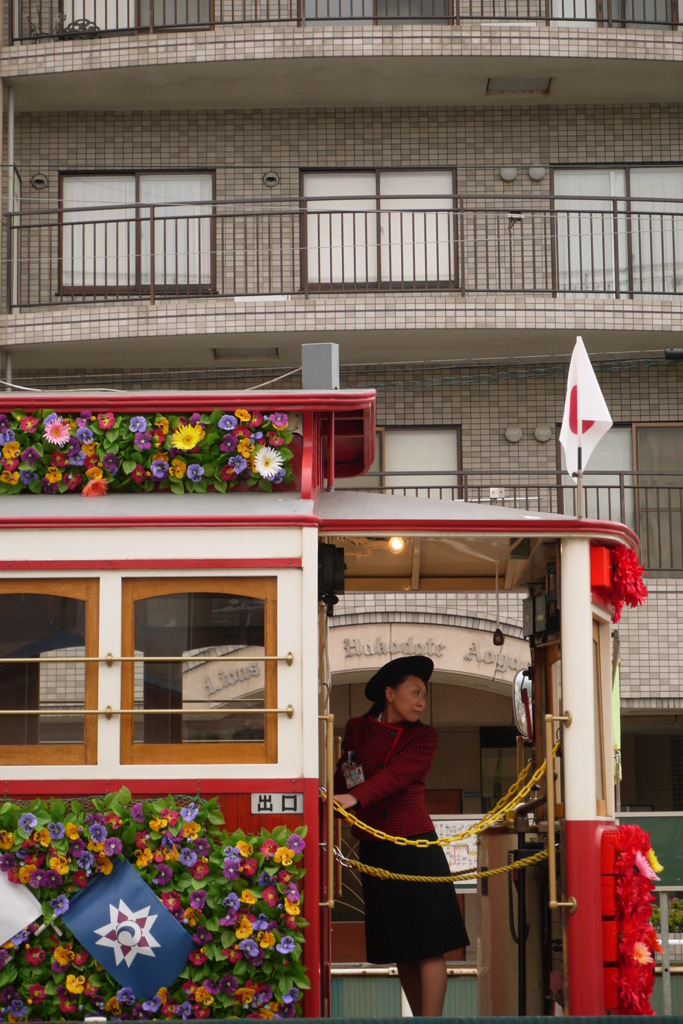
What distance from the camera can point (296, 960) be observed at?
20.3ft

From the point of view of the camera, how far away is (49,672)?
21.9 feet

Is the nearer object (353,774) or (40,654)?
(40,654)

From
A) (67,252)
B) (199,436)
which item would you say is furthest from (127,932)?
(67,252)

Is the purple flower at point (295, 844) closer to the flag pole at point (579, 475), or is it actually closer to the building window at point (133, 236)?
the flag pole at point (579, 475)

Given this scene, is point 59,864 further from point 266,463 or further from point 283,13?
point 283,13

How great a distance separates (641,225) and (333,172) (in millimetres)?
4351

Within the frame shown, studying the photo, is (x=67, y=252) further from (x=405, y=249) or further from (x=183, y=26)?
(x=405, y=249)

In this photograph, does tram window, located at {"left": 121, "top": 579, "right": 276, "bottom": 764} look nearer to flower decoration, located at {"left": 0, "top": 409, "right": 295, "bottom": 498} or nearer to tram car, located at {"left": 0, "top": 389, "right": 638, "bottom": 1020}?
tram car, located at {"left": 0, "top": 389, "right": 638, "bottom": 1020}

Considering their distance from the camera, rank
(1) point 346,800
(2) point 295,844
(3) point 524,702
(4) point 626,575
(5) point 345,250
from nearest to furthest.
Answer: (2) point 295,844
(1) point 346,800
(4) point 626,575
(3) point 524,702
(5) point 345,250

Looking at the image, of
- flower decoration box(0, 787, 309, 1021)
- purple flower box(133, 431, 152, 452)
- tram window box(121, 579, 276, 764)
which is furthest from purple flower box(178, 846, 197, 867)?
purple flower box(133, 431, 152, 452)

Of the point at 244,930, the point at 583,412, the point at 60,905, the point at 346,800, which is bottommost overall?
the point at 244,930

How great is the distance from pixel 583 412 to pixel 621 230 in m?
12.4

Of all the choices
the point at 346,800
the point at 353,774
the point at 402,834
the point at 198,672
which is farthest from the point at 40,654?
the point at 402,834

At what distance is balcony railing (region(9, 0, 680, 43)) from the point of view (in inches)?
735
